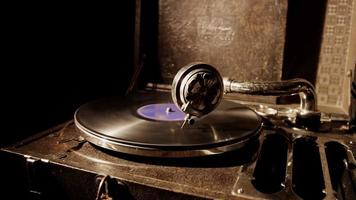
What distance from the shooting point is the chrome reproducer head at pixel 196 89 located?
0.99 metres

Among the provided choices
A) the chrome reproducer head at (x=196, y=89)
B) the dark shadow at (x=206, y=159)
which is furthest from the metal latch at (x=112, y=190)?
the chrome reproducer head at (x=196, y=89)

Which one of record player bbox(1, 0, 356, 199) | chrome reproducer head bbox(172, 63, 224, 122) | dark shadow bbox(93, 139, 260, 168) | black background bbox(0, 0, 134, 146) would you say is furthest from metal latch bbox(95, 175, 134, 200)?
black background bbox(0, 0, 134, 146)

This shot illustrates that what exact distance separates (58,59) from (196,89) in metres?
0.71

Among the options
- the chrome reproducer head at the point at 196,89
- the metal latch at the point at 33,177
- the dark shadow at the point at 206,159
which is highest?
the chrome reproducer head at the point at 196,89

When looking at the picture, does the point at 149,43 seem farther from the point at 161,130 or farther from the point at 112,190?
the point at 112,190

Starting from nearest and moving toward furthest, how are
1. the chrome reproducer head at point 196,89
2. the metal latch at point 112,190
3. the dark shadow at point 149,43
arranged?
1. the metal latch at point 112,190
2. the chrome reproducer head at point 196,89
3. the dark shadow at point 149,43

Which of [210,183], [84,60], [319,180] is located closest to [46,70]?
[84,60]

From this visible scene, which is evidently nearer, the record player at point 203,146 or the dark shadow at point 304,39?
the record player at point 203,146

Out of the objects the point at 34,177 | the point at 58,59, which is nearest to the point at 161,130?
the point at 34,177

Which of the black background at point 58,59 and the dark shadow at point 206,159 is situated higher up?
the black background at point 58,59

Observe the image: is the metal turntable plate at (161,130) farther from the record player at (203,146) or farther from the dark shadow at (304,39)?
the dark shadow at (304,39)

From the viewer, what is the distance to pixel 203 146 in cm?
88

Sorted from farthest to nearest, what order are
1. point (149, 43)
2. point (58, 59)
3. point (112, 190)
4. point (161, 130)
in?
point (149, 43) < point (58, 59) < point (161, 130) < point (112, 190)

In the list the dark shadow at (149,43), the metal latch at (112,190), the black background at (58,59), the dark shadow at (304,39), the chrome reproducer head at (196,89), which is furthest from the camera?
the dark shadow at (149,43)
